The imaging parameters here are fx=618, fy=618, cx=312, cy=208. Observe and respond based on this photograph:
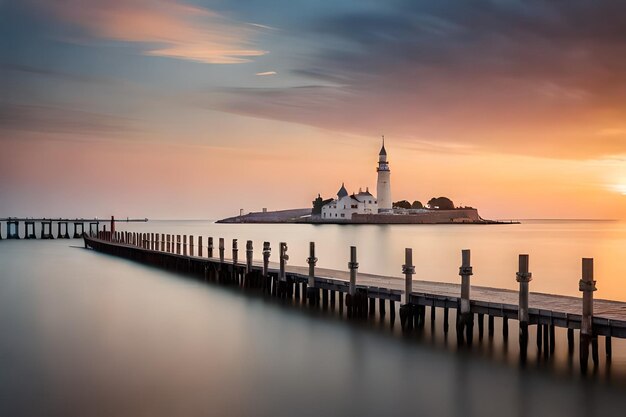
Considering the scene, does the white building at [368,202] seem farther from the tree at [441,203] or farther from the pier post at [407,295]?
the pier post at [407,295]

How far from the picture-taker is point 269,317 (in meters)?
18.5

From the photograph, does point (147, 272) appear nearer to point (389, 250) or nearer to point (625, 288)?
point (625, 288)

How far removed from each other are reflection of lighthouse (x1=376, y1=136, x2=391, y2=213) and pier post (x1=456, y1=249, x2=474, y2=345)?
11823cm

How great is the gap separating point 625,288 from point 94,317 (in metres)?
23.2

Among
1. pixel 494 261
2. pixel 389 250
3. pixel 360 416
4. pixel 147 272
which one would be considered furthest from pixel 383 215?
pixel 360 416

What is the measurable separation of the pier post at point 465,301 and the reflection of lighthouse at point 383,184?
118 meters

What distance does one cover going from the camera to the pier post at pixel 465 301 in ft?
43.5

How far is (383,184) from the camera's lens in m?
134

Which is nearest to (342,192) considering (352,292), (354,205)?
(354,205)

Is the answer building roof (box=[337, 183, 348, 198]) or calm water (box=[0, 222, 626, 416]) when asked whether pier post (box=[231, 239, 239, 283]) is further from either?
building roof (box=[337, 183, 348, 198])

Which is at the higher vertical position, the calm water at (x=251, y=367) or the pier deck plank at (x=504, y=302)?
the pier deck plank at (x=504, y=302)

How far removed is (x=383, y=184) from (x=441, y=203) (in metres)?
36.5

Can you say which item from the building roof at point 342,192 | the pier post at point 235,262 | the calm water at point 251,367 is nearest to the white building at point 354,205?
the building roof at point 342,192

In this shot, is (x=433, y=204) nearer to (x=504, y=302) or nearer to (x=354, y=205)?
(x=354, y=205)
